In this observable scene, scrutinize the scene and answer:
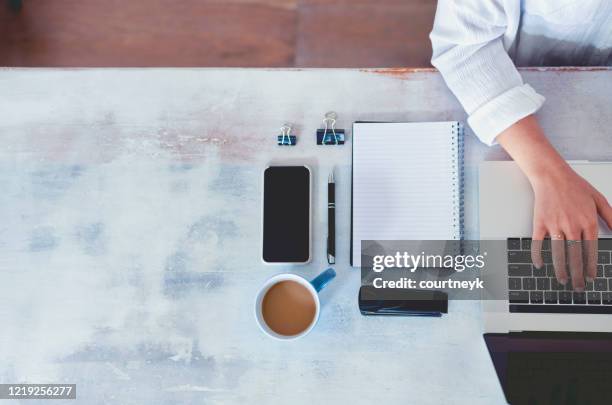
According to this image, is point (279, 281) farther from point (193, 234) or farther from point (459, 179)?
point (459, 179)

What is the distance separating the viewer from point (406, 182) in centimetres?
79

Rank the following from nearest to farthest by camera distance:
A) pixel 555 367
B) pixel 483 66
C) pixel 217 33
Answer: pixel 555 367, pixel 483 66, pixel 217 33

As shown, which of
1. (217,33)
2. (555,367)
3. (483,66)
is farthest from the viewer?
(217,33)

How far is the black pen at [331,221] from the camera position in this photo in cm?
79

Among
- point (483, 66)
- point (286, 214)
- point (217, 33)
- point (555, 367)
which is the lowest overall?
point (555, 367)

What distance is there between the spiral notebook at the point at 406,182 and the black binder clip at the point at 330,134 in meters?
0.03

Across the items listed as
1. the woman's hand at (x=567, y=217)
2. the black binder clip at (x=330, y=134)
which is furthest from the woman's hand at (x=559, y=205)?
the black binder clip at (x=330, y=134)

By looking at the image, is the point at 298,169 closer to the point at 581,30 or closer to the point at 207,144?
the point at 207,144

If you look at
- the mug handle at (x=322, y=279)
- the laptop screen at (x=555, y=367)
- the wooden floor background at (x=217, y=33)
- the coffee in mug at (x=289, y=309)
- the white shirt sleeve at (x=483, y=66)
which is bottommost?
the laptop screen at (x=555, y=367)

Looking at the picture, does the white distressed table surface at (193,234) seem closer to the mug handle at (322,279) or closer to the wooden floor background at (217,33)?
the mug handle at (322,279)

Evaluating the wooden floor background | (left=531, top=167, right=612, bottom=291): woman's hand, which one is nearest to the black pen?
(left=531, top=167, right=612, bottom=291): woman's hand

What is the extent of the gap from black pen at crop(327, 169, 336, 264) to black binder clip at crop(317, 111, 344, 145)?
0.20 ft

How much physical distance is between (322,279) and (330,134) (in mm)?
245

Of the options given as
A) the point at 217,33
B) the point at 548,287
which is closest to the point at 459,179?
the point at 548,287
